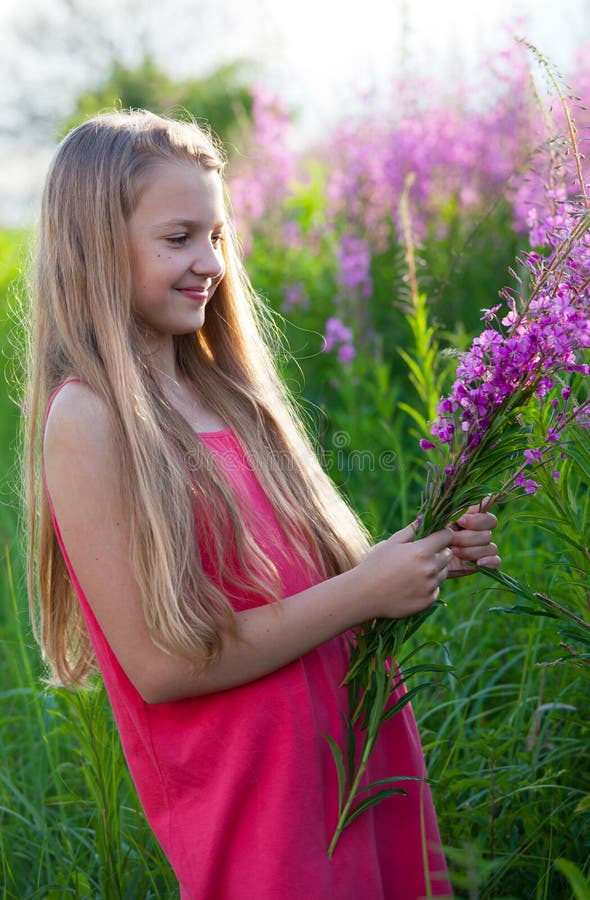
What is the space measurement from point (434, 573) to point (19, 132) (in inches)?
732

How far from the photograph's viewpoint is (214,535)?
165 centimetres

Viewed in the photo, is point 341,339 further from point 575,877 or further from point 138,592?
point 575,877

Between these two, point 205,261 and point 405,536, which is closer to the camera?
point 405,536

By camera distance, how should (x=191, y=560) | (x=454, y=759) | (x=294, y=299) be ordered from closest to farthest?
(x=191, y=560) → (x=454, y=759) → (x=294, y=299)

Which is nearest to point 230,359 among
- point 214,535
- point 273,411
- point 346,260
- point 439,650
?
point 273,411

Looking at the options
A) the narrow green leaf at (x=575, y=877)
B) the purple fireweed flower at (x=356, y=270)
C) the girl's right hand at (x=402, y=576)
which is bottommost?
the narrow green leaf at (x=575, y=877)

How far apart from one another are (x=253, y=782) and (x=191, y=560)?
1.23 feet

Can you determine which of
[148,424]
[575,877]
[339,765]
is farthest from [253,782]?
[575,877]

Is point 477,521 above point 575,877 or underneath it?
above

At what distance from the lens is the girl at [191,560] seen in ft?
5.10

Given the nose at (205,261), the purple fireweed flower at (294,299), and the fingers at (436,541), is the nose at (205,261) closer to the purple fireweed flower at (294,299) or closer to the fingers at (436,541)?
the fingers at (436,541)

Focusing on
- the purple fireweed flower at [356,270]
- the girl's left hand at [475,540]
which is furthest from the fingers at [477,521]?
the purple fireweed flower at [356,270]

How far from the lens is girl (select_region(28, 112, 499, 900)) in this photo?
5.10 ft

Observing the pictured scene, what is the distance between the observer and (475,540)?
1.65 meters
